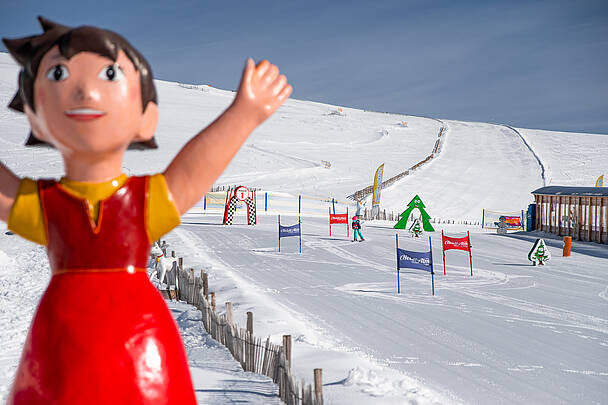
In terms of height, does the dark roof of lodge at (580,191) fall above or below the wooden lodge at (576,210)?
above

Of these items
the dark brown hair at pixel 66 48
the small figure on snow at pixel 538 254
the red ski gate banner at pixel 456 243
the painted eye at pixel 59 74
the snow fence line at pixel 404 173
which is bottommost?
the small figure on snow at pixel 538 254

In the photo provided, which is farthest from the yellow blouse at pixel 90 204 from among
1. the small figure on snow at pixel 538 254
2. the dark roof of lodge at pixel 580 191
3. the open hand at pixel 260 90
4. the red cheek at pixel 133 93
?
the dark roof of lodge at pixel 580 191

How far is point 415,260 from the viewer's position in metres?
13.7

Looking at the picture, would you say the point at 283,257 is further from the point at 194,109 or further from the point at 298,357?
the point at 194,109

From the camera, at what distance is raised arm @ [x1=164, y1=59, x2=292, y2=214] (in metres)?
2.56

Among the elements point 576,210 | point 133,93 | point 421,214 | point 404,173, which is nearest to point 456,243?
point 421,214

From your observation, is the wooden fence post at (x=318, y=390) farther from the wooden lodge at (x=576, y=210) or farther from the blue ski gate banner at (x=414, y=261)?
the wooden lodge at (x=576, y=210)

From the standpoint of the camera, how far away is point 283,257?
61.8ft

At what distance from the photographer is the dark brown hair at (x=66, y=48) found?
242 cm

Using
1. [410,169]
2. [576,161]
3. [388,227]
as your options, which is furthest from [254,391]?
[576,161]

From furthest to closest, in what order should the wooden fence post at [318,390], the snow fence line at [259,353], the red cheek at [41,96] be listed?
the snow fence line at [259,353] → the wooden fence post at [318,390] → the red cheek at [41,96]

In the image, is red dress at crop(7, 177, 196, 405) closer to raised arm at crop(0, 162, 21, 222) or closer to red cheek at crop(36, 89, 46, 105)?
raised arm at crop(0, 162, 21, 222)

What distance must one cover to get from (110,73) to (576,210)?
26.2 metres

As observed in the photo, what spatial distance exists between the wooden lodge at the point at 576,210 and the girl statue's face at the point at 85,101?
24.4 metres
